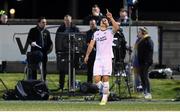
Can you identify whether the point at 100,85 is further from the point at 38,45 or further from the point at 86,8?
the point at 86,8

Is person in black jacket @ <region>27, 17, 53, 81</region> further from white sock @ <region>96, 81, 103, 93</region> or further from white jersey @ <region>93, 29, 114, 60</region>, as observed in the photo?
white jersey @ <region>93, 29, 114, 60</region>

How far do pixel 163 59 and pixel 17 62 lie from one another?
5.15 meters

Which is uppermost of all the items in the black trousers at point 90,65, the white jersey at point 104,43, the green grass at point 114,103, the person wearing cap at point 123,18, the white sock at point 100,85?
the person wearing cap at point 123,18

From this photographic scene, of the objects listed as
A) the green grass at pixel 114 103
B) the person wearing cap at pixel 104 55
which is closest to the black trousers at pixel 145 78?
the green grass at pixel 114 103

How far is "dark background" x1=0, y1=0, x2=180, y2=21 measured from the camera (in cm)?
3453

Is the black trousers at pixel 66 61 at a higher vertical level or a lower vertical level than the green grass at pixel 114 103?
higher

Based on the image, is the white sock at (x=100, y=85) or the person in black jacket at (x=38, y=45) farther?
the person in black jacket at (x=38, y=45)

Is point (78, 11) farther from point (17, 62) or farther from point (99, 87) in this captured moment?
point (99, 87)

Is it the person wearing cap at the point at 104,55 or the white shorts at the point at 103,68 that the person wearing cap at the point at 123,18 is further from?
the white shorts at the point at 103,68

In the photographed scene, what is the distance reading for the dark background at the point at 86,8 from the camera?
3453cm

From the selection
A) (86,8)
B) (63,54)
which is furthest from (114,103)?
(86,8)

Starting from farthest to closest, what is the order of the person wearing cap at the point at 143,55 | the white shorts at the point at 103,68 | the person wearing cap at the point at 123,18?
the person wearing cap at the point at 123,18, the person wearing cap at the point at 143,55, the white shorts at the point at 103,68

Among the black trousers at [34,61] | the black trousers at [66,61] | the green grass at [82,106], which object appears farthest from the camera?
the black trousers at [34,61]

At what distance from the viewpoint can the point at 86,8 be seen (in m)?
34.5
